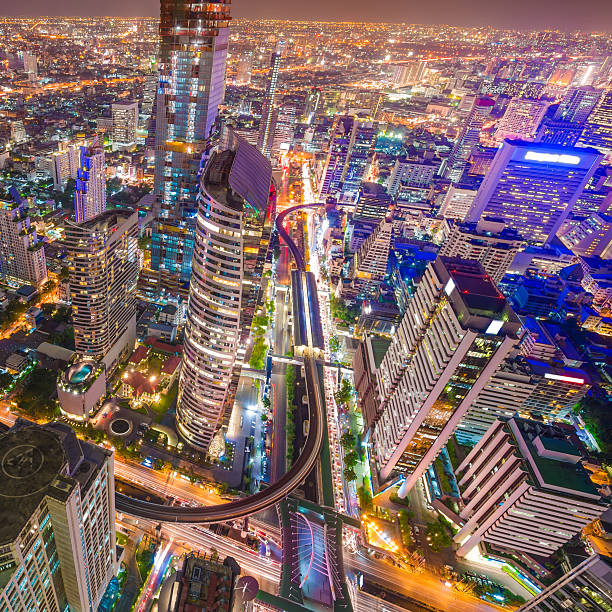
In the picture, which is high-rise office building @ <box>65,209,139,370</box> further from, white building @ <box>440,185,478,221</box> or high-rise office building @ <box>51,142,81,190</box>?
white building @ <box>440,185,478,221</box>

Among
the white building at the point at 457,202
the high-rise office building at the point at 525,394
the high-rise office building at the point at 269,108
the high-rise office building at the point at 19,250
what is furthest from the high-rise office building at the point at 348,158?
the high-rise office building at the point at 19,250

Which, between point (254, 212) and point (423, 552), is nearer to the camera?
point (254, 212)

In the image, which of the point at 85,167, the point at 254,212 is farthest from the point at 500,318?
the point at 85,167

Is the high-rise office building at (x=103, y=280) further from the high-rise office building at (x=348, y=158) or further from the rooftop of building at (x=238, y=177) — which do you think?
the high-rise office building at (x=348, y=158)

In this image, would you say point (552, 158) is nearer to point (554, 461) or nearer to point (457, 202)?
point (457, 202)

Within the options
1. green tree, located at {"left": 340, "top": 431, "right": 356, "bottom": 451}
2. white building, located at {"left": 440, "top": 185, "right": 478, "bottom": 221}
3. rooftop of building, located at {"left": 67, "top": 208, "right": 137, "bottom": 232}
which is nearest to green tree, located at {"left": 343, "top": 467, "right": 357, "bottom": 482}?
green tree, located at {"left": 340, "top": 431, "right": 356, "bottom": 451}

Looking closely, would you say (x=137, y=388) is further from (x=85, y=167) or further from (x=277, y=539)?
(x=85, y=167)
